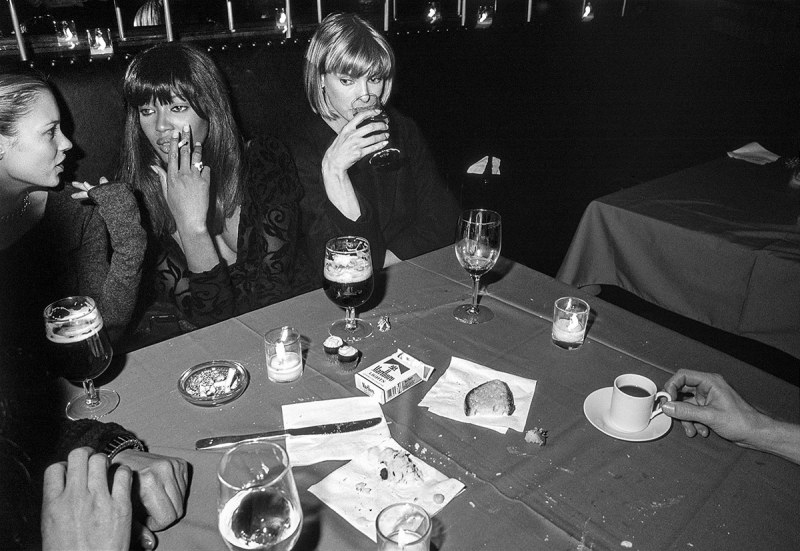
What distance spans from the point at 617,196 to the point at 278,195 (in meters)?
1.63

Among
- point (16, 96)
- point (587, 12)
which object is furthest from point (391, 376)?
point (587, 12)

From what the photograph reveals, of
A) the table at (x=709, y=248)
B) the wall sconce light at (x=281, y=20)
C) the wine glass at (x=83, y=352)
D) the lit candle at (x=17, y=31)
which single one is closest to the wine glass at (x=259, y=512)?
the wine glass at (x=83, y=352)

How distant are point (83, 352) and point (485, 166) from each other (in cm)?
257

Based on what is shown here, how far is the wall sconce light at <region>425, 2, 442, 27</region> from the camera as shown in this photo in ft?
8.43

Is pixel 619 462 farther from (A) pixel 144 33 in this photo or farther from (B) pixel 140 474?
(A) pixel 144 33

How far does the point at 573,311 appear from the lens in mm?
1353

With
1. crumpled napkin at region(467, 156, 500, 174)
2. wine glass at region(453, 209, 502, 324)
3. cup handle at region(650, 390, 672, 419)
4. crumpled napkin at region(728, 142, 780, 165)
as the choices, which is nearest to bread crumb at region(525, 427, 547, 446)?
cup handle at region(650, 390, 672, 419)

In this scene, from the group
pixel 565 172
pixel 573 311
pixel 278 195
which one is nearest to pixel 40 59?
pixel 278 195

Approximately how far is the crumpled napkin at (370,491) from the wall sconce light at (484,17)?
2534 millimetres

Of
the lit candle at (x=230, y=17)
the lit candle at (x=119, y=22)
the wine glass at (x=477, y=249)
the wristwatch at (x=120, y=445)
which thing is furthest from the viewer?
the lit candle at (x=230, y=17)

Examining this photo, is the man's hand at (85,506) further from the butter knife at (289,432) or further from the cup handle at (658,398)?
the cup handle at (658,398)

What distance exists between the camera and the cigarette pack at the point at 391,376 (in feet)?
3.84

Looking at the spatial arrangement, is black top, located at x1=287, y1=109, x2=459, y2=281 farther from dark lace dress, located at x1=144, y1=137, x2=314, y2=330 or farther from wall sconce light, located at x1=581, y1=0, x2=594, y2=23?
wall sconce light, located at x1=581, y1=0, x2=594, y2=23

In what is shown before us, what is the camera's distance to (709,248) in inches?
88.7
